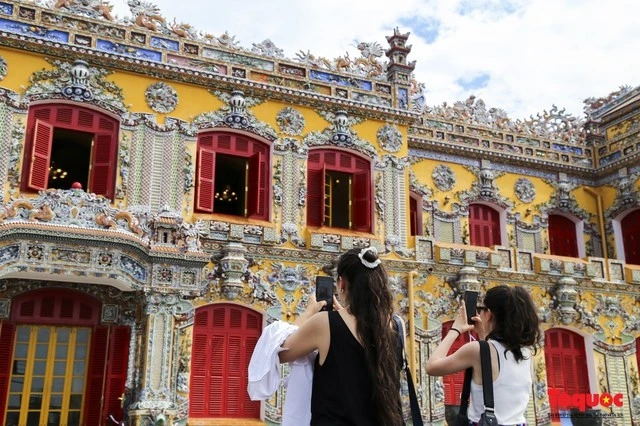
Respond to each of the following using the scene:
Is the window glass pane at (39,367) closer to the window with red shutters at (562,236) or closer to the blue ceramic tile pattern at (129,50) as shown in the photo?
the blue ceramic tile pattern at (129,50)

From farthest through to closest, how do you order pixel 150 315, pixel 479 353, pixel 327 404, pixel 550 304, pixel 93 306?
pixel 550 304
pixel 93 306
pixel 150 315
pixel 479 353
pixel 327 404

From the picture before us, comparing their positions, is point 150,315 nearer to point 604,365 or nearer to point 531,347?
point 531,347

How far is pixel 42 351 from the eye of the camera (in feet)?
37.6

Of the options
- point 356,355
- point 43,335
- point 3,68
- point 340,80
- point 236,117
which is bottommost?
point 356,355

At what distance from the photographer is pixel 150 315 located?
1112 centimetres

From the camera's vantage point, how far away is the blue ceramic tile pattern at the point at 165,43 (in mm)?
13086

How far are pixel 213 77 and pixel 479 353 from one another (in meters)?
10.5

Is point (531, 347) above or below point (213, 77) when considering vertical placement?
below

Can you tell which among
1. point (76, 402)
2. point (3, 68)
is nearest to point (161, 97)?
point (3, 68)

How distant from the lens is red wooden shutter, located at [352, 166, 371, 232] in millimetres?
13984

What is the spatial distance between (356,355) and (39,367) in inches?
382

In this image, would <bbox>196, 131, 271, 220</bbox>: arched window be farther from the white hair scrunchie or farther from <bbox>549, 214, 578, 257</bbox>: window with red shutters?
the white hair scrunchie

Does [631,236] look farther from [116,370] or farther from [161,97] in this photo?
[116,370]

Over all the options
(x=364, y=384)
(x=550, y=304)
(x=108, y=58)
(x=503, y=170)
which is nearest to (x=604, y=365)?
(x=550, y=304)
